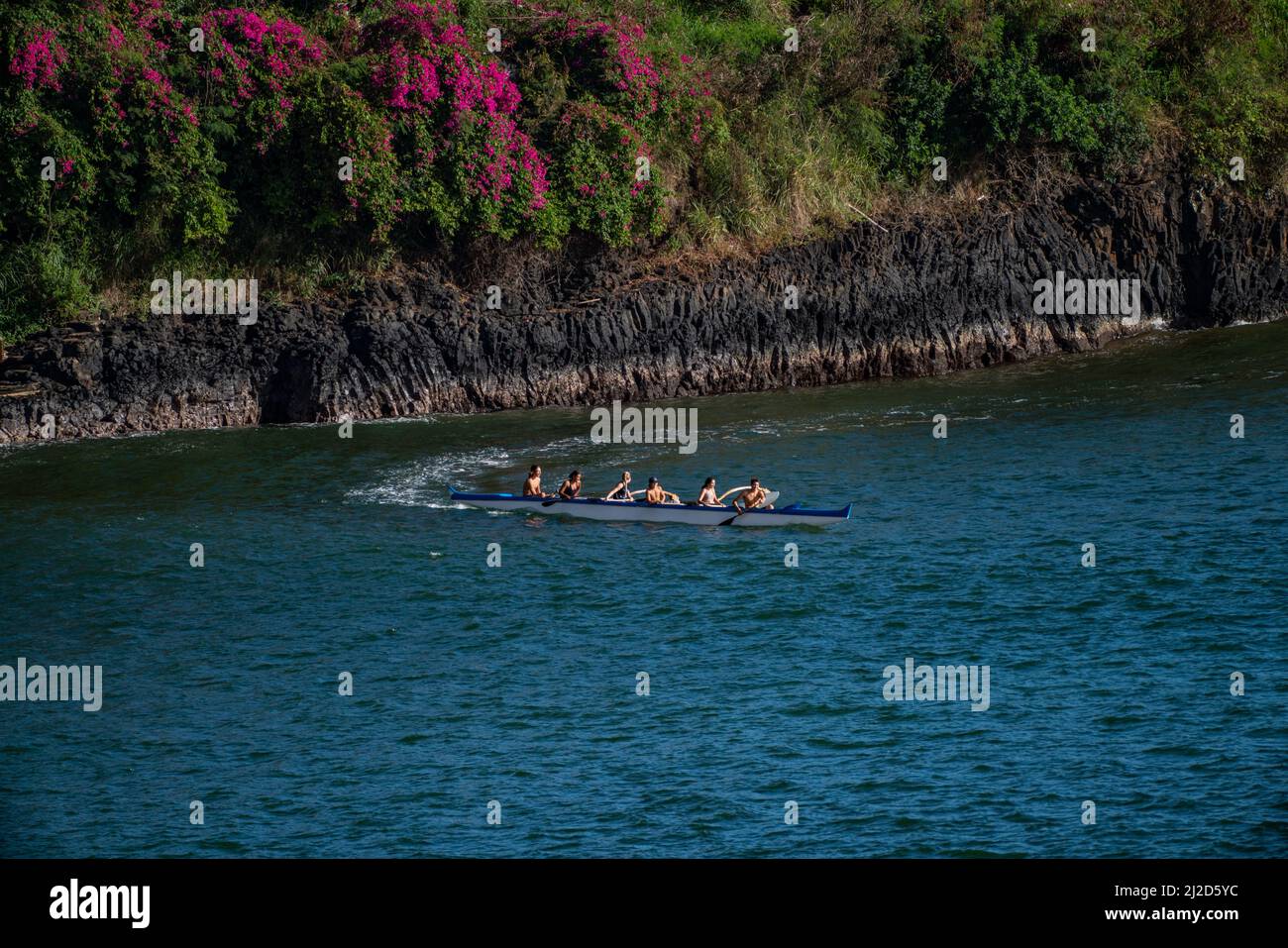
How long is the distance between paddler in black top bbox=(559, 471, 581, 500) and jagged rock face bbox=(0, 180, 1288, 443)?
10.8m

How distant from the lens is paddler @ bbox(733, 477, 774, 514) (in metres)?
36.6

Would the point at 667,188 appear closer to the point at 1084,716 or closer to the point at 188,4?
the point at 188,4

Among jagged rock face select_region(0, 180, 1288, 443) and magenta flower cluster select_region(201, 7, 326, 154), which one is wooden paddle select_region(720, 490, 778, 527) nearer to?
jagged rock face select_region(0, 180, 1288, 443)

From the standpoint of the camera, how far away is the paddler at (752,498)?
120 ft

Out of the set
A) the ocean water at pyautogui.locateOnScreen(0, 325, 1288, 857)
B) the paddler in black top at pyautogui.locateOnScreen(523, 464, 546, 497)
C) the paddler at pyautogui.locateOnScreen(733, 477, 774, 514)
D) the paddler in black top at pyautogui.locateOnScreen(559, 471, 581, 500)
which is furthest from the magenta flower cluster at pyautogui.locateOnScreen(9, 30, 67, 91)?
the paddler at pyautogui.locateOnScreen(733, 477, 774, 514)

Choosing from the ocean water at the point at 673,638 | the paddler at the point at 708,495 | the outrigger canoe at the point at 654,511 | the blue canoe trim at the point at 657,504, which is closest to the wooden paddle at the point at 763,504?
the outrigger canoe at the point at 654,511

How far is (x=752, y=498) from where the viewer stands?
37.0 metres

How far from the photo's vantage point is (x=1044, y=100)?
5397 centimetres

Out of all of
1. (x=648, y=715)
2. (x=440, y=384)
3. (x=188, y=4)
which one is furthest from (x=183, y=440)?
(x=648, y=715)

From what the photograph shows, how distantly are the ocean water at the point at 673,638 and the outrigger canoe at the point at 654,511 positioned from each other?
45cm

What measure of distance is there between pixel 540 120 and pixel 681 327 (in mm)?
7535

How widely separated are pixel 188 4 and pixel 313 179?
22.7ft

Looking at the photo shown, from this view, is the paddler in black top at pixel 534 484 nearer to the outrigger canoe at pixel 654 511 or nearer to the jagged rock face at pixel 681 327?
the outrigger canoe at pixel 654 511

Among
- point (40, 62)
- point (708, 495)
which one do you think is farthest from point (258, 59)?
point (708, 495)
